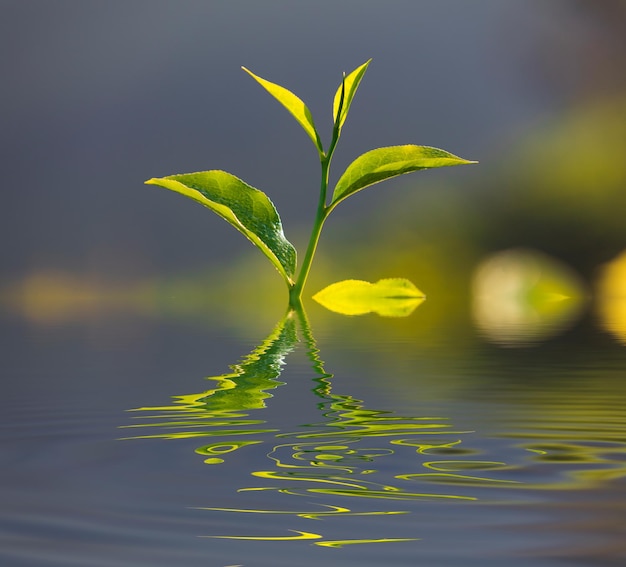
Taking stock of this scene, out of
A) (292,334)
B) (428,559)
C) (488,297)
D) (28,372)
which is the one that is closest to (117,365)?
(28,372)

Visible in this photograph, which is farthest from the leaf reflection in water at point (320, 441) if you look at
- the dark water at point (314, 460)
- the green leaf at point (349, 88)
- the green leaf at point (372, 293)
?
the green leaf at point (372, 293)

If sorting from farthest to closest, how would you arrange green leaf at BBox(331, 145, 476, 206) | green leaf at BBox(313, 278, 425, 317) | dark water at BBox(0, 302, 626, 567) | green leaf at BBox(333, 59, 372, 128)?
green leaf at BBox(313, 278, 425, 317), green leaf at BBox(333, 59, 372, 128), green leaf at BBox(331, 145, 476, 206), dark water at BBox(0, 302, 626, 567)

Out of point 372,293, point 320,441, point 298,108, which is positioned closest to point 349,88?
point 298,108

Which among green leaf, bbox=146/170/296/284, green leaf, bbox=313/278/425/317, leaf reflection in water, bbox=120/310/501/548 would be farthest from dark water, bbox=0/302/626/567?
green leaf, bbox=313/278/425/317

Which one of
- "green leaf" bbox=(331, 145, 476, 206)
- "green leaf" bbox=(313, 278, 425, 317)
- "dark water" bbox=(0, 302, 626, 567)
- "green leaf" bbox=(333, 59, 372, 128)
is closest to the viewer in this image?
"dark water" bbox=(0, 302, 626, 567)

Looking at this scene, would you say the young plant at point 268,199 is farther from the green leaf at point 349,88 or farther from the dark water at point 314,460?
the dark water at point 314,460

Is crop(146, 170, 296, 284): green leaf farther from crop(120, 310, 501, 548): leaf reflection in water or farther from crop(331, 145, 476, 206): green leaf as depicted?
crop(120, 310, 501, 548): leaf reflection in water

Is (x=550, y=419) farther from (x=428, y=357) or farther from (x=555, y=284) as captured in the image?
(x=555, y=284)

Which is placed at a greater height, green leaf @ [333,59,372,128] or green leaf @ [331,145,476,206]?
green leaf @ [333,59,372,128]
